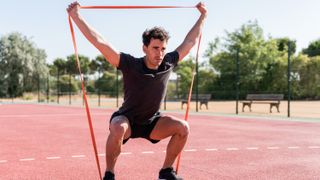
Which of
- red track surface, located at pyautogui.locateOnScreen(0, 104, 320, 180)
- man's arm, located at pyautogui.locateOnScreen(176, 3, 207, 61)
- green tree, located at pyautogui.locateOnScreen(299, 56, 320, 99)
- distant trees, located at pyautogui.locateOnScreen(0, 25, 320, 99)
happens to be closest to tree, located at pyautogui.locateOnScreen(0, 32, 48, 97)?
distant trees, located at pyautogui.locateOnScreen(0, 25, 320, 99)

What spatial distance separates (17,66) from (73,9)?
51.9m

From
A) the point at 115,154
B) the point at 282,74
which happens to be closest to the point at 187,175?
the point at 115,154

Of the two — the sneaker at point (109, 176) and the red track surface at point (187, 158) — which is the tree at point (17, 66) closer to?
the red track surface at point (187, 158)

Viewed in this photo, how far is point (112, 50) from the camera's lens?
155 inches

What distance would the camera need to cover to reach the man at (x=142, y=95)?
390cm

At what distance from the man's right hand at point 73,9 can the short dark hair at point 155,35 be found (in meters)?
0.71

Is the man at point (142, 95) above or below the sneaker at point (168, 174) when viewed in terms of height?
above

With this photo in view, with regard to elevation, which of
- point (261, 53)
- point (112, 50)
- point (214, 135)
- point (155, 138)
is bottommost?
point (214, 135)

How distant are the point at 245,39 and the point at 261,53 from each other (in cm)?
346

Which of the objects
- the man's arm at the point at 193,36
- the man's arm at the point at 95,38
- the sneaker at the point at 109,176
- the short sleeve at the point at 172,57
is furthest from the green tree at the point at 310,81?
the sneaker at the point at 109,176

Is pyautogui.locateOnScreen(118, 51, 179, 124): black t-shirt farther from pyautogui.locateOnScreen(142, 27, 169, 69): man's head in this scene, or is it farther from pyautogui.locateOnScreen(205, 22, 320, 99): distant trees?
pyautogui.locateOnScreen(205, 22, 320, 99): distant trees

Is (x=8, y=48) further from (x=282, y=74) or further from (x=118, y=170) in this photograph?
(x=118, y=170)

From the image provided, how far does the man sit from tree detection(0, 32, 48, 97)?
5028cm

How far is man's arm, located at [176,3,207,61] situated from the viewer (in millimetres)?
4551
